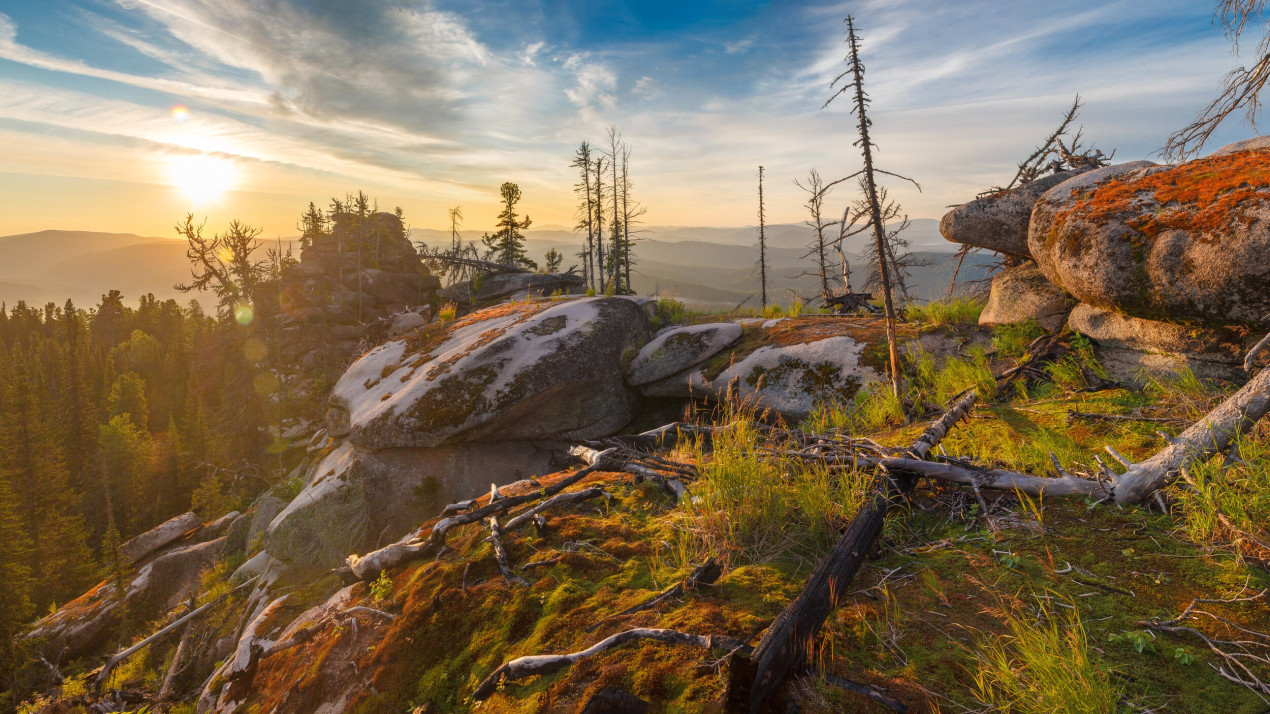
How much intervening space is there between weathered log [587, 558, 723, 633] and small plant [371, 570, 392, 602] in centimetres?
245

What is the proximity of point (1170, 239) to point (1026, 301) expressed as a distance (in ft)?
8.95

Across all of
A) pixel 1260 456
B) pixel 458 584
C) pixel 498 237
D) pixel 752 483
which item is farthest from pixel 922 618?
pixel 498 237

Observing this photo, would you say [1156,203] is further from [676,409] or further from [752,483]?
[676,409]

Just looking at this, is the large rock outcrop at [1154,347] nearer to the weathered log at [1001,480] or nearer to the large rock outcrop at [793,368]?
the large rock outcrop at [793,368]

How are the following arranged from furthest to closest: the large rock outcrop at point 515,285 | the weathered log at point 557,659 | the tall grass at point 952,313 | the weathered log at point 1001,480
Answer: the large rock outcrop at point 515,285, the tall grass at point 952,313, the weathered log at point 1001,480, the weathered log at point 557,659

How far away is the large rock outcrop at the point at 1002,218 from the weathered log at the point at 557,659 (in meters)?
10.1

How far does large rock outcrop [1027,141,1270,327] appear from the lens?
5.68m

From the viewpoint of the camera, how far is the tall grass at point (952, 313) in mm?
10477

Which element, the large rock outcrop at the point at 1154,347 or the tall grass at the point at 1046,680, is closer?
the tall grass at the point at 1046,680

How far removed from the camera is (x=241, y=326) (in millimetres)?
41219

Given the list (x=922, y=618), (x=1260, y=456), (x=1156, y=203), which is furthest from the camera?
(x=1156, y=203)

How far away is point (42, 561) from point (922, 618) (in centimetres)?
5660

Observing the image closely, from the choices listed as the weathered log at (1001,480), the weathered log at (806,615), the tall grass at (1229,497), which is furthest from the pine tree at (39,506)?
the tall grass at (1229,497)

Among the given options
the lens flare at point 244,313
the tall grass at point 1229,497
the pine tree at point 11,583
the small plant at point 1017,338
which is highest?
the lens flare at point 244,313
